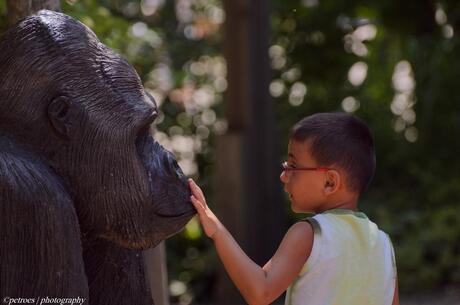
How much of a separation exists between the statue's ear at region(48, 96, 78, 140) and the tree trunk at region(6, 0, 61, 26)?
0.67m

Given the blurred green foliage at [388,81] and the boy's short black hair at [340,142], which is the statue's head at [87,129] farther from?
the blurred green foliage at [388,81]

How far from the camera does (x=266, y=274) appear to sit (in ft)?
8.36

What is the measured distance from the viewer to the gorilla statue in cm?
219

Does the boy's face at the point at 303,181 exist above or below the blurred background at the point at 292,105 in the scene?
above

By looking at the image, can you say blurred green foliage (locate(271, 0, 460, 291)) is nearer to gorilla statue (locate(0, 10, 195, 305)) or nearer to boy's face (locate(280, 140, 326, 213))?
boy's face (locate(280, 140, 326, 213))

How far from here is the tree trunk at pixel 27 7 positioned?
2.93 metres

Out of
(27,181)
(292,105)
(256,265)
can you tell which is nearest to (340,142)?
(256,265)

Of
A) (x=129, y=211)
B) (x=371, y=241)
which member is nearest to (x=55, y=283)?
(x=129, y=211)

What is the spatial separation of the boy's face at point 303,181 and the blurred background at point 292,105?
513cm

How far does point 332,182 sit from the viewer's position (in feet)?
A: 8.72

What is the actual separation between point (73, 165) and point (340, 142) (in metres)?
0.76

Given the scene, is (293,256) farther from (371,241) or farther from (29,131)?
(29,131)

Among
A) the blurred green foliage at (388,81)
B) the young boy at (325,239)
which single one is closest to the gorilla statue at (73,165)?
the young boy at (325,239)

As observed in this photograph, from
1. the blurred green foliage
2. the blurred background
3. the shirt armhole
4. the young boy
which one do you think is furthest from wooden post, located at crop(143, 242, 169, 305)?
the blurred green foliage
